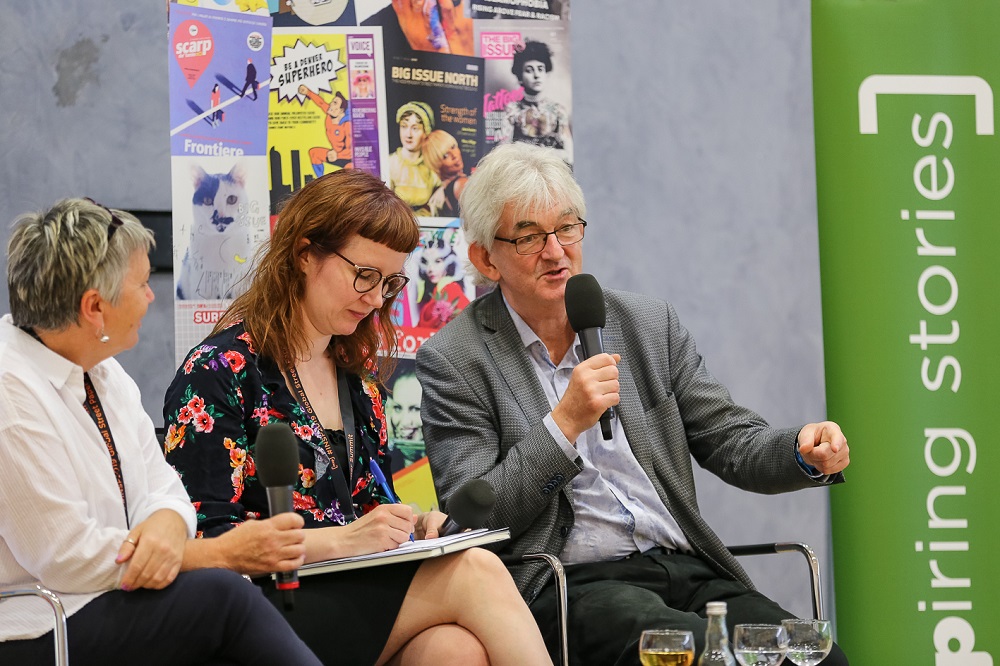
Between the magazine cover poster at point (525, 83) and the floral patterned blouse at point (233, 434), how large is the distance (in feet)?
4.23

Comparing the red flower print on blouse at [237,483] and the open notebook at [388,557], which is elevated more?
the red flower print on blouse at [237,483]

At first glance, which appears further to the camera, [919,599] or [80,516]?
[919,599]

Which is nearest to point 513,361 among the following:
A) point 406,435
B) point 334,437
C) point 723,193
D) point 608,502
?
point 608,502

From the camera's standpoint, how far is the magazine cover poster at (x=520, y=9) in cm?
345

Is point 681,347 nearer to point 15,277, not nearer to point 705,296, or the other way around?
point 705,296

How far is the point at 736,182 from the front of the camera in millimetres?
4176

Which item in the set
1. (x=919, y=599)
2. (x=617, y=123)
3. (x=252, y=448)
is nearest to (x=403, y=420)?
(x=252, y=448)

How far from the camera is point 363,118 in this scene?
132 inches

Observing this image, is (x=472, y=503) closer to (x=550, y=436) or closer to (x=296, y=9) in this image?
(x=550, y=436)

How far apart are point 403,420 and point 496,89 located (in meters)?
1.01

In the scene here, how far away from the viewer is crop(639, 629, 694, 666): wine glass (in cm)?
185

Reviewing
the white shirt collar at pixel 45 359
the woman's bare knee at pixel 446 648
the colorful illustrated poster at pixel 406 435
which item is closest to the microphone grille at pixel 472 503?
the woman's bare knee at pixel 446 648

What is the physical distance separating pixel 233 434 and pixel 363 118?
1331mm

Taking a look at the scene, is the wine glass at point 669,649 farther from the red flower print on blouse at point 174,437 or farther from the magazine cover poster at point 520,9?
the magazine cover poster at point 520,9
